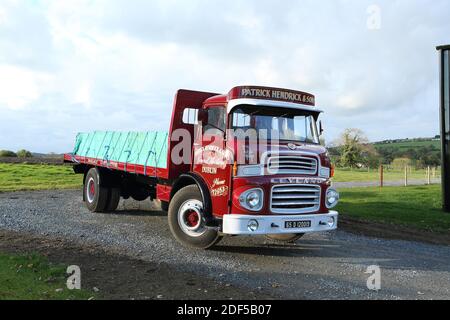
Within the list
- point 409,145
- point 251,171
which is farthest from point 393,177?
point 409,145

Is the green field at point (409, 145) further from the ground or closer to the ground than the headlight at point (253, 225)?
further from the ground

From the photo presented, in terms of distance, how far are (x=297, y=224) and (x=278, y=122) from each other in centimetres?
195

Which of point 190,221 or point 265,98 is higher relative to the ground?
point 265,98

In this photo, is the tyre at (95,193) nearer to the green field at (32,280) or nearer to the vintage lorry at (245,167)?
the vintage lorry at (245,167)

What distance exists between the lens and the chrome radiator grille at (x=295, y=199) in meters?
7.57

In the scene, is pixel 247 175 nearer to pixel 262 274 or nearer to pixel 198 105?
pixel 262 274

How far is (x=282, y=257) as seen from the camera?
8242 millimetres

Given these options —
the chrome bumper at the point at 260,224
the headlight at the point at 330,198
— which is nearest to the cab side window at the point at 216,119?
the chrome bumper at the point at 260,224

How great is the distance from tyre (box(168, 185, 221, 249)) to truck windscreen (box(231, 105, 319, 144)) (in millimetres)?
1637

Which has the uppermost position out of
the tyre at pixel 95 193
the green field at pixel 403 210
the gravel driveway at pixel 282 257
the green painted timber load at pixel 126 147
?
the green painted timber load at pixel 126 147

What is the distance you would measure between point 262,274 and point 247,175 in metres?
1.67

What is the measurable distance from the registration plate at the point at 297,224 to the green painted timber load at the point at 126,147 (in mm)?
3282

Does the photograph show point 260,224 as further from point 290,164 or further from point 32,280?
point 32,280

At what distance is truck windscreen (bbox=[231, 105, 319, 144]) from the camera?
316 inches
